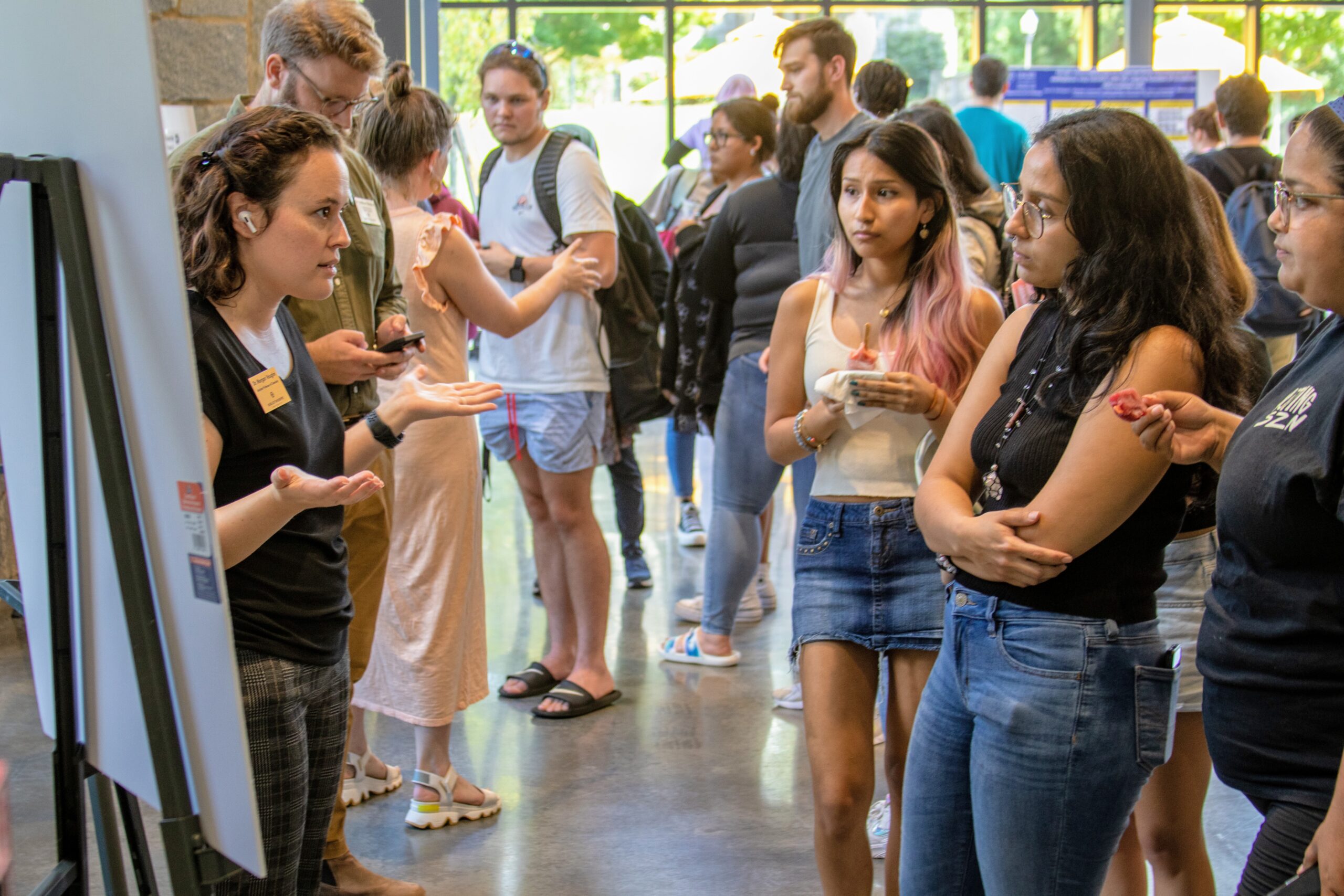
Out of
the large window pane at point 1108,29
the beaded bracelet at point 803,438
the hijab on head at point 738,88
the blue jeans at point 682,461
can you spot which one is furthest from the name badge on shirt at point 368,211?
the large window pane at point 1108,29

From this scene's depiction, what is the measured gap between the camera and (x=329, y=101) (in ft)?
8.54

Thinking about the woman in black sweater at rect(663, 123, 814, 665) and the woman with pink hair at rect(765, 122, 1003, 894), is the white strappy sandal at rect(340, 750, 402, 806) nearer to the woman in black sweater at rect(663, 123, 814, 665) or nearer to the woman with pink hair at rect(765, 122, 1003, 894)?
the woman in black sweater at rect(663, 123, 814, 665)

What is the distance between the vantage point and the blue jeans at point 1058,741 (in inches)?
64.9

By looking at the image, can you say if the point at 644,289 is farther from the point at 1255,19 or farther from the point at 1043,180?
the point at 1255,19

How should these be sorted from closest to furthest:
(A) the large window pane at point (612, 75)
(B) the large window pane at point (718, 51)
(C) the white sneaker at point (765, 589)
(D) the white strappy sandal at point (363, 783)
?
1. (D) the white strappy sandal at point (363, 783)
2. (C) the white sneaker at point (765, 589)
3. (B) the large window pane at point (718, 51)
4. (A) the large window pane at point (612, 75)

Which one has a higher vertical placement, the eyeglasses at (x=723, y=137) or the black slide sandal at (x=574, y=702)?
the eyeglasses at (x=723, y=137)

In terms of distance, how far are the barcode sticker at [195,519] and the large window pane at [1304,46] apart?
14.3 metres

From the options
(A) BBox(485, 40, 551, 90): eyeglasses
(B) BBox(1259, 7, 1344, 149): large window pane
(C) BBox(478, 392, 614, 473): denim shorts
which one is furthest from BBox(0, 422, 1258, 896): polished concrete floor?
(B) BBox(1259, 7, 1344, 149): large window pane

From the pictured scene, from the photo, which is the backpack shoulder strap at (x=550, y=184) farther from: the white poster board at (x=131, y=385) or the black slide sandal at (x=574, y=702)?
the white poster board at (x=131, y=385)

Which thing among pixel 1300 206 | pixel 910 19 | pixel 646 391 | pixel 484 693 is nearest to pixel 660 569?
pixel 646 391

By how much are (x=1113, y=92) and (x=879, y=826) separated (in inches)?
275

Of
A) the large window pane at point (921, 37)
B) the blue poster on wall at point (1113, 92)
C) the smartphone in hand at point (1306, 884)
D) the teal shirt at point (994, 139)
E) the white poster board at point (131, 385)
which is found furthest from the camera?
the large window pane at point (921, 37)

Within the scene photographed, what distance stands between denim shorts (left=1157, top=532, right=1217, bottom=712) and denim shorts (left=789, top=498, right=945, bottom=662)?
434 mm

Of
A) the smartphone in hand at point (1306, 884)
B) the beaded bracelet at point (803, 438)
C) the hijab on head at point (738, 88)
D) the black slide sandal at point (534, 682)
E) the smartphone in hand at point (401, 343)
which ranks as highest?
the hijab on head at point (738, 88)
